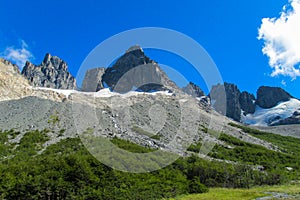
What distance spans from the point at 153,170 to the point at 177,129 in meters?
46.6

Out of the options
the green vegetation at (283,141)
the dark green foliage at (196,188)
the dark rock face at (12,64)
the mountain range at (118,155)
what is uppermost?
the dark rock face at (12,64)

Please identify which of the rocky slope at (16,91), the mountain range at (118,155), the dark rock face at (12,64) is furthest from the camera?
the dark rock face at (12,64)

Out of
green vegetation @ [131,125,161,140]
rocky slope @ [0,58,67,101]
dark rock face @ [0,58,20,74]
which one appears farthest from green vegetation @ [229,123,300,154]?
dark rock face @ [0,58,20,74]

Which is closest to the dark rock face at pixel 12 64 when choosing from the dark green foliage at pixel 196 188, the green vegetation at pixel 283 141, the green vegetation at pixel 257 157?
the green vegetation at pixel 257 157

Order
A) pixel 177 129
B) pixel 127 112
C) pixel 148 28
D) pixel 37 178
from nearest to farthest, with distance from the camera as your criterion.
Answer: pixel 148 28 < pixel 37 178 < pixel 177 129 < pixel 127 112

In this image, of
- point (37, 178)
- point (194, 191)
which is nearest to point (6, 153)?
point (37, 178)

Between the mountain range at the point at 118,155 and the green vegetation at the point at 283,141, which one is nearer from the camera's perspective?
the mountain range at the point at 118,155

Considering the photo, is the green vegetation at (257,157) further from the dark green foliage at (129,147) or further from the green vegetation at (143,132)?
the dark green foliage at (129,147)

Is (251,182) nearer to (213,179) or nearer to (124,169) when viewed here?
(213,179)

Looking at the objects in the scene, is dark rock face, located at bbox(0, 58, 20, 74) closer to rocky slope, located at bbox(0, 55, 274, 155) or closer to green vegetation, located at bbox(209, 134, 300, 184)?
rocky slope, located at bbox(0, 55, 274, 155)

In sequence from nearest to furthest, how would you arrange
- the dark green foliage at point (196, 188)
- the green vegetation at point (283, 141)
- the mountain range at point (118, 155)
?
the mountain range at point (118, 155) < the dark green foliage at point (196, 188) < the green vegetation at point (283, 141)

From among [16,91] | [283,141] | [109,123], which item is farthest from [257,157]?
[16,91]

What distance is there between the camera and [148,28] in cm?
3200

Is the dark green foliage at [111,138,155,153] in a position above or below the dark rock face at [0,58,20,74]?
below
